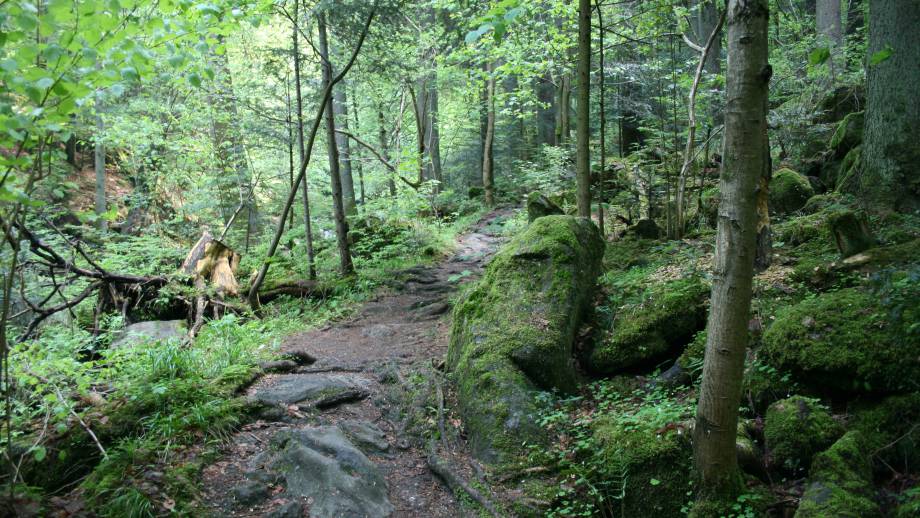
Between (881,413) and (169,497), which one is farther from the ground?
(881,413)

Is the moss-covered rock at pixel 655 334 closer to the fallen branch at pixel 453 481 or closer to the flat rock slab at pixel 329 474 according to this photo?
the fallen branch at pixel 453 481

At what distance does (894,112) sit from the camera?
6801mm

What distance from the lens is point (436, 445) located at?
5195mm

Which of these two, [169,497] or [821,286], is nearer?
[169,497]

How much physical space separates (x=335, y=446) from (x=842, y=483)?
12.8ft

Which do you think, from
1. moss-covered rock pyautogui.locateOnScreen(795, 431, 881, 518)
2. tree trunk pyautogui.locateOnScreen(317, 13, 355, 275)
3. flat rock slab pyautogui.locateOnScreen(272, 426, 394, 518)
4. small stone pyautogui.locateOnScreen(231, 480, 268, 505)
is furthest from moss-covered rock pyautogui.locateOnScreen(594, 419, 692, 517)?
tree trunk pyautogui.locateOnScreen(317, 13, 355, 275)

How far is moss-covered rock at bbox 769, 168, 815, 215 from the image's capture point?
8.72 m

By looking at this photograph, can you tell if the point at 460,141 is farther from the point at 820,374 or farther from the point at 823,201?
the point at 820,374

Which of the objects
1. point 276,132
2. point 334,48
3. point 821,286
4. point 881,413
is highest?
point 334,48

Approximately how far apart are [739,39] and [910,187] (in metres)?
5.65

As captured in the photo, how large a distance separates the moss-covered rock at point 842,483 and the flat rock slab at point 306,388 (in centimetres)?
453

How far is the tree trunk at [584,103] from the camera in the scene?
7582 millimetres

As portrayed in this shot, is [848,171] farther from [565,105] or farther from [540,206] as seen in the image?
[565,105]

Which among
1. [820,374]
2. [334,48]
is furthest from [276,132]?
[820,374]
